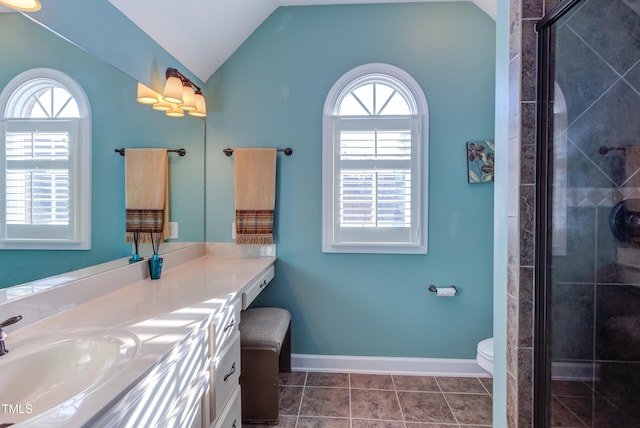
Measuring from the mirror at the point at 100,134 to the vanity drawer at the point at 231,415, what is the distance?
2.72 feet

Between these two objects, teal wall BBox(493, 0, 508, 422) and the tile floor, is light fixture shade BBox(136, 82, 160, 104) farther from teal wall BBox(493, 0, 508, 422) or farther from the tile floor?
the tile floor

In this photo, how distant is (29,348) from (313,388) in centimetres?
167

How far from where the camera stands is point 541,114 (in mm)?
1065

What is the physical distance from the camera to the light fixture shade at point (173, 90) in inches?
70.4

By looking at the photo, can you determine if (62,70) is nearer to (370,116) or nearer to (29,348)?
(29,348)

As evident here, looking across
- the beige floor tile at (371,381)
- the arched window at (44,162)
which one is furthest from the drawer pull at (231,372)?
the beige floor tile at (371,381)

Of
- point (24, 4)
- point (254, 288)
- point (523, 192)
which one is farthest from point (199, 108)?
point (523, 192)

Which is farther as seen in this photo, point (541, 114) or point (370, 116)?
point (370, 116)

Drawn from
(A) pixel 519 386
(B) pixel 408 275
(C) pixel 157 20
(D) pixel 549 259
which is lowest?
(A) pixel 519 386

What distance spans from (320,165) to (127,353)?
172 centimetres

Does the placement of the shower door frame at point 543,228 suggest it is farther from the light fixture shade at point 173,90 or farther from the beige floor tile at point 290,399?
the light fixture shade at point 173,90

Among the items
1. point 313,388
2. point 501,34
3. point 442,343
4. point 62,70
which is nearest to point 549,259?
point 501,34

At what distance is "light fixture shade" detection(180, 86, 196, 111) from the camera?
1946mm

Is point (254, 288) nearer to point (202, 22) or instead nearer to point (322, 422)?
point (322, 422)
